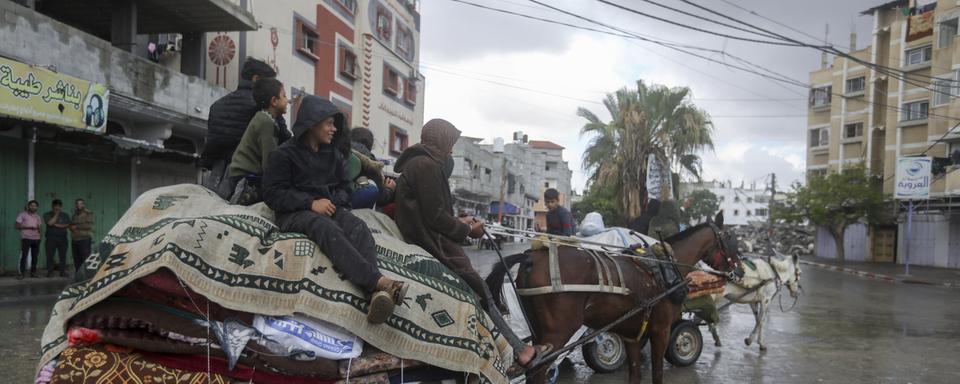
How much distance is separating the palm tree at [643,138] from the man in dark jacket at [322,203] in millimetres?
14857

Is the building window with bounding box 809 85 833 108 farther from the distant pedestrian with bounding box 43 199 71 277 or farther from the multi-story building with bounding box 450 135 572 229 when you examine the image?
the distant pedestrian with bounding box 43 199 71 277

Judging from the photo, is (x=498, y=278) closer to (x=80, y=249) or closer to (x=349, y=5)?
(x=80, y=249)

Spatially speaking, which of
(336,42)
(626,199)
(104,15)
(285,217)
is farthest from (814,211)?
(285,217)

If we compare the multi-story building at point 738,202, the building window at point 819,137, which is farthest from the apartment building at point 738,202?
the building window at point 819,137

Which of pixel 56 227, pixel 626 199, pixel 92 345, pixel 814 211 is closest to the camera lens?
pixel 92 345

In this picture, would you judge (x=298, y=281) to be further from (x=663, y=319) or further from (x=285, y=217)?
(x=663, y=319)

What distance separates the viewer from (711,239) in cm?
606

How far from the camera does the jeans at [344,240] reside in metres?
2.98

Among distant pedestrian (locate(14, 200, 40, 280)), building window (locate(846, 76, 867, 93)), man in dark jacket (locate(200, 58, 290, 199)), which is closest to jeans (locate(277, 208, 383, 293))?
man in dark jacket (locate(200, 58, 290, 199))

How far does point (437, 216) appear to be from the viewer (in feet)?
12.5

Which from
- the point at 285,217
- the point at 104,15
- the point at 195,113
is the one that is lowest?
the point at 285,217

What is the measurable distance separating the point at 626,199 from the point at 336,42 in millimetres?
10723

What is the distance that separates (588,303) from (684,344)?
318cm

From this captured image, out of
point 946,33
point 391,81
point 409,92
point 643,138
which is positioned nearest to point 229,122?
point 643,138
